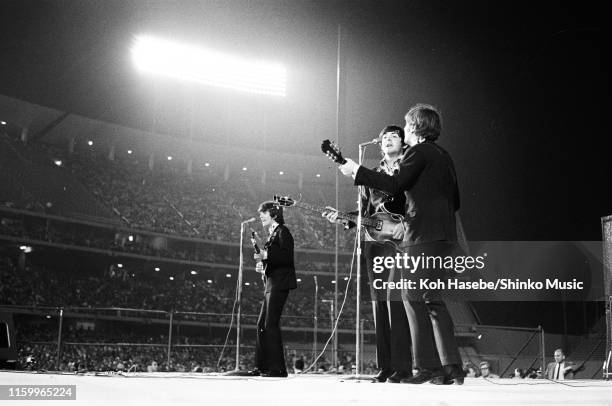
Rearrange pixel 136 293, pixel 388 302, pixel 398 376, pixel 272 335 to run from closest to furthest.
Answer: pixel 398 376, pixel 388 302, pixel 272 335, pixel 136 293

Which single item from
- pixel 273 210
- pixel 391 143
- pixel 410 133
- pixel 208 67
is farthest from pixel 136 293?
pixel 410 133

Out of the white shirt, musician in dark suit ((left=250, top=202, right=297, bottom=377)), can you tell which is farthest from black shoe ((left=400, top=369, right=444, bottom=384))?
the white shirt

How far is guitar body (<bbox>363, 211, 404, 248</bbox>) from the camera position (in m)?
3.61

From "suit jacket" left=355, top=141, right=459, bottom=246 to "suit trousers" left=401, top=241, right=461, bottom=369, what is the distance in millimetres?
67

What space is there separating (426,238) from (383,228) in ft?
2.41

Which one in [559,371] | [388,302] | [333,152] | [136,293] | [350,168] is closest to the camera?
[350,168]

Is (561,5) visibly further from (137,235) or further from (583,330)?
(137,235)

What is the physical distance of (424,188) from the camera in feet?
9.81

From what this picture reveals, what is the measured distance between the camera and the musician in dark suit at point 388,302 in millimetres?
3346

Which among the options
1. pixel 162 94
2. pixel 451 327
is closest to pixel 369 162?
pixel 162 94

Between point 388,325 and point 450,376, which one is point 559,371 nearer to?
point 388,325

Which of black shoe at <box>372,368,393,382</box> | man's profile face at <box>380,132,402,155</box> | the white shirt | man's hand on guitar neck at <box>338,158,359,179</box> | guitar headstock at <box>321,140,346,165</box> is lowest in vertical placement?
the white shirt

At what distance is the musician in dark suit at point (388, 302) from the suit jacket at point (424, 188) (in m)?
0.30

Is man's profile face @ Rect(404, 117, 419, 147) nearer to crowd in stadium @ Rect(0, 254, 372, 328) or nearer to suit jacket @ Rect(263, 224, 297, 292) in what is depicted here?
suit jacket @ Rect(263, 224, 297, 292)
